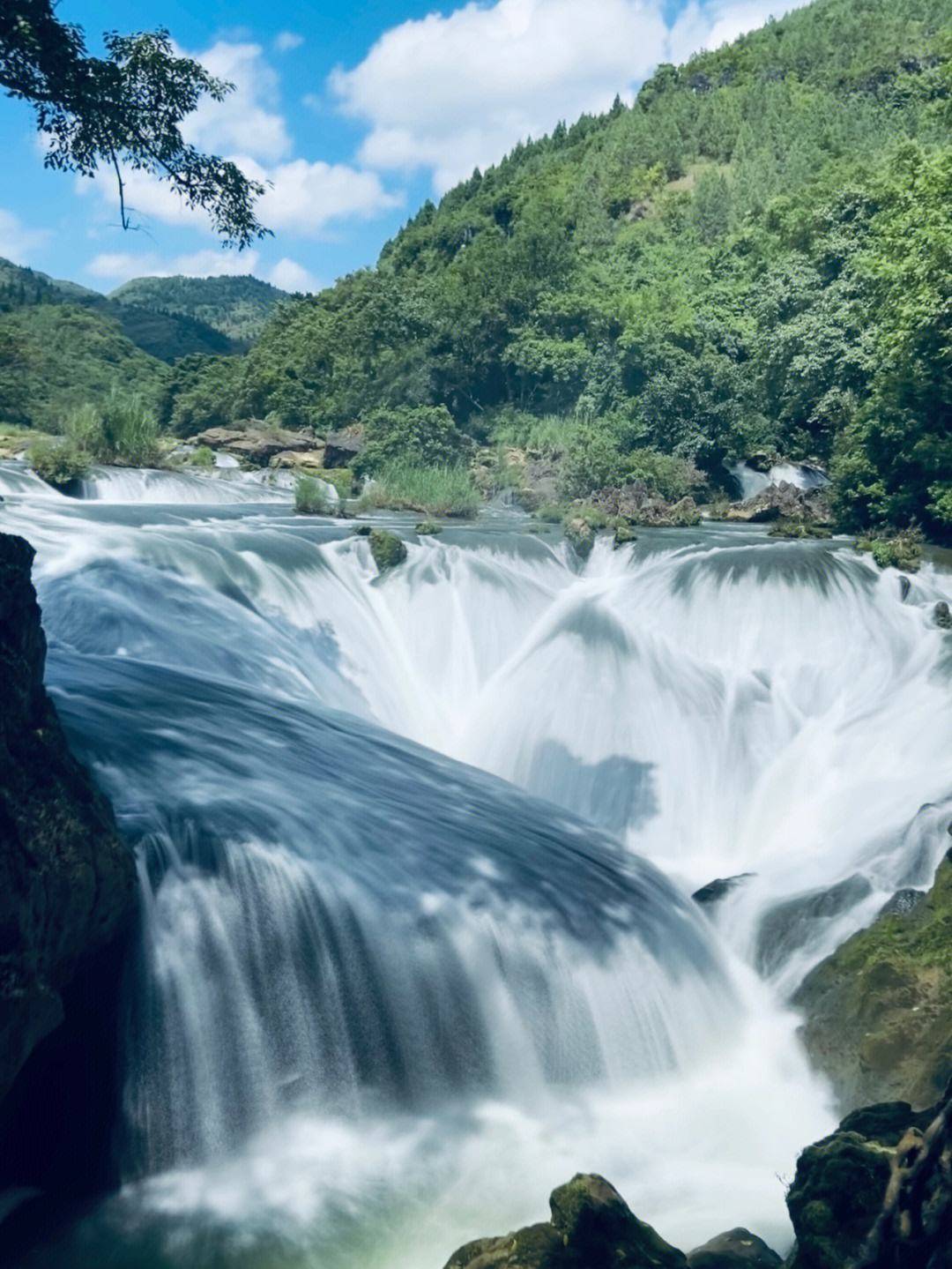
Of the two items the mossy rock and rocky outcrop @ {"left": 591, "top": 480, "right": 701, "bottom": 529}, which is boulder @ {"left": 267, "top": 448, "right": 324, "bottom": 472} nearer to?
rocky outcrop @ {"left": 591, "top": 480, "right": 701, "bottom": 529}

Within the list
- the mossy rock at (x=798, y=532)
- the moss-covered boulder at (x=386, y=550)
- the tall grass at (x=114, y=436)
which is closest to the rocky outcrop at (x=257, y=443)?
the tall grass at (x=114, y=436)

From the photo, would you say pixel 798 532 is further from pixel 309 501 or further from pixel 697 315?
pixel 697 315

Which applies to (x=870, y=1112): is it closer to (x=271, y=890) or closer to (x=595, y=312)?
(x=271, y=890)

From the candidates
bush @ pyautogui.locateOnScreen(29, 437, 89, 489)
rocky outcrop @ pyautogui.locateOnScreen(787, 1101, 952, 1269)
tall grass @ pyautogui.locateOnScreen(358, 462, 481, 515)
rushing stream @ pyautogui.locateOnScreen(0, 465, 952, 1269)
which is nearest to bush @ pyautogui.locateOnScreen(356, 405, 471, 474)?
tall grass @ pyautogui.locateOnScreen(358, 462, 481, 515)

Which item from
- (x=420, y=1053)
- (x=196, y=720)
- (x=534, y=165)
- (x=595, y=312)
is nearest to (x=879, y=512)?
(x=196, y=720)

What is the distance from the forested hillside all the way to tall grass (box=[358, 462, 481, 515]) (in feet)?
12.3

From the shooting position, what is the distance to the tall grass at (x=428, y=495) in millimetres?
26062

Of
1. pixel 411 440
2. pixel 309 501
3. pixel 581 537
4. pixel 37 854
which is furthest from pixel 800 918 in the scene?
pixel 411 440

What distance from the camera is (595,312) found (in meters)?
39.6

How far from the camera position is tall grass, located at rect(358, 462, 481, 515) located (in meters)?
26.1

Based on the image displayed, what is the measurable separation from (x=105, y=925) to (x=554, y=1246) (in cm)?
287

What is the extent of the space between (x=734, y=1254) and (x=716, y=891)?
4515mm

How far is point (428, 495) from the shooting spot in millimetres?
26469

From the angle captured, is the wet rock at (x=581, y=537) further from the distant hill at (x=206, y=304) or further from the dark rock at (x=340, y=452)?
the distant hill at (x=206, y=304)
